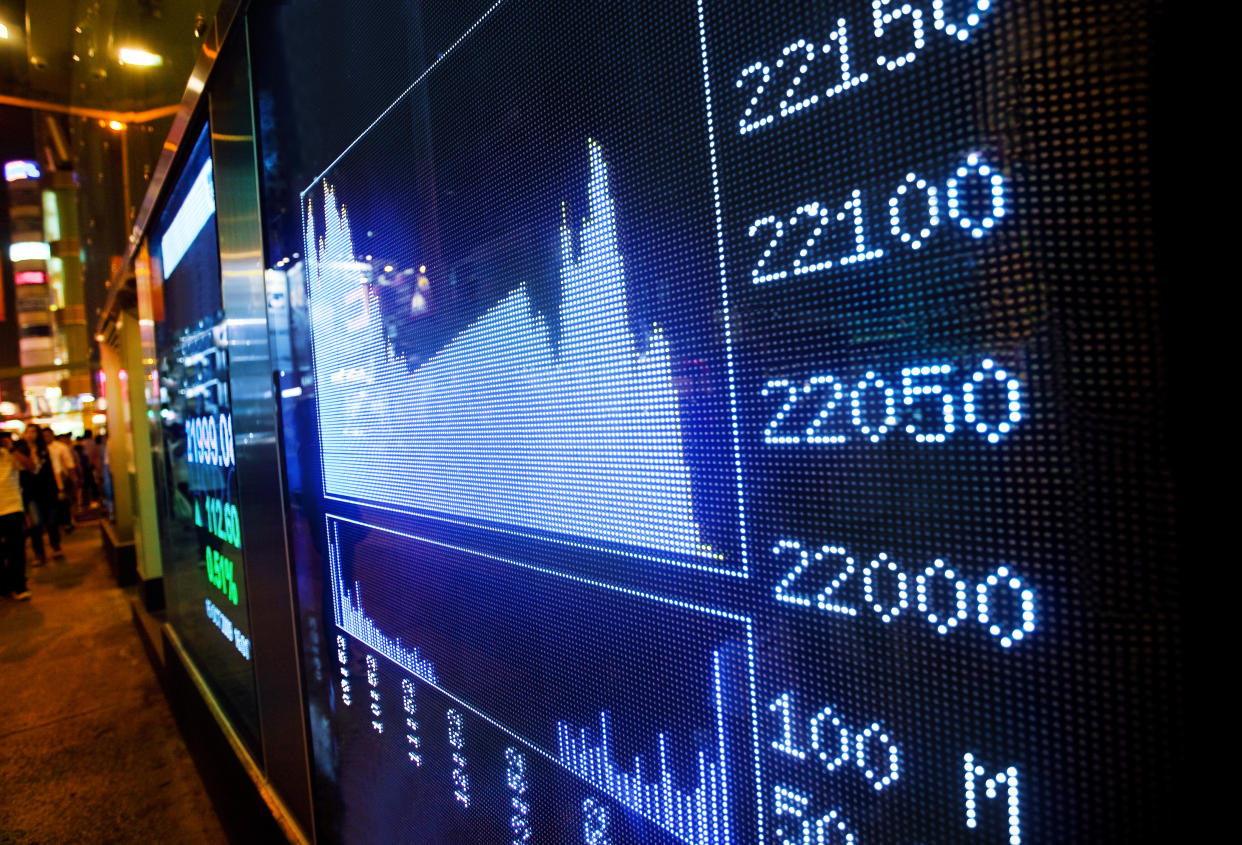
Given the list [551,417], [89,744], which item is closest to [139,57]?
[89,744]

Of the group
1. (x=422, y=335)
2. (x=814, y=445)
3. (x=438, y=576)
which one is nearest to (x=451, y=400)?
(x=422, y=335)

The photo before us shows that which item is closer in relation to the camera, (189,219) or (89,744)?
(189,219)

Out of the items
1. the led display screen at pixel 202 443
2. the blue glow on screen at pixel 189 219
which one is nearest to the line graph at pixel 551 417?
the led display screen at pixel 202 443

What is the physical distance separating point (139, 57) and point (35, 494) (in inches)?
314

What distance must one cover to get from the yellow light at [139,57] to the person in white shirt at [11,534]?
466 cm

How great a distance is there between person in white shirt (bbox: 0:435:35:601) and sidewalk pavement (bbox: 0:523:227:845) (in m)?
0.93

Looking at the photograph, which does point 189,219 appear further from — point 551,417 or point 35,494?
point 35,494

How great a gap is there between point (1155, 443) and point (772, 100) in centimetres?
52

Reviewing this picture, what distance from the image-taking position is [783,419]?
772 mm

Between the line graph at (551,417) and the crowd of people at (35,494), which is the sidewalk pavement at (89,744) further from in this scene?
the line graph at (551,417)

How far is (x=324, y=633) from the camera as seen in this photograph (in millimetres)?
2049

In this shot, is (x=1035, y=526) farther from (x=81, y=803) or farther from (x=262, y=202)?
(x=81, y=803)

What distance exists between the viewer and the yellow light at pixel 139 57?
4.09 meters

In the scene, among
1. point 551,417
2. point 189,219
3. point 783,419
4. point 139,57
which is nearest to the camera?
point 783,419
